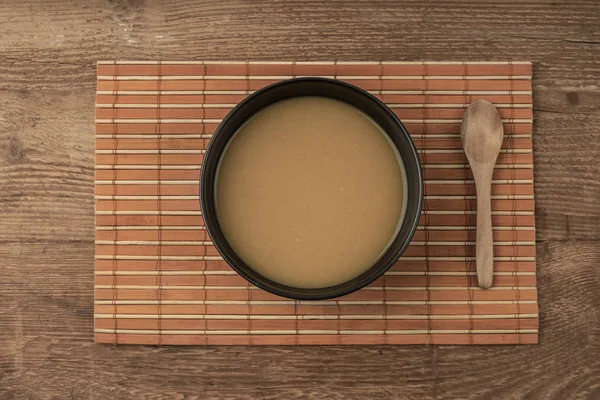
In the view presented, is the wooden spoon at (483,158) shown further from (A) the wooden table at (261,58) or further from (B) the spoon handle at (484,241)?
(A) the wooden table at (261,58)

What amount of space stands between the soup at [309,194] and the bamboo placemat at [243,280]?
4.1 inches

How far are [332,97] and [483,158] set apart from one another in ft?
0.98

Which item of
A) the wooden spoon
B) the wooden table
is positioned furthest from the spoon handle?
the wooden table

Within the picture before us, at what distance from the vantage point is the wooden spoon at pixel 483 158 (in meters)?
0.97

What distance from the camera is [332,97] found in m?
0.92

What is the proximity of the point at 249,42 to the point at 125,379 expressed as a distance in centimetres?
68

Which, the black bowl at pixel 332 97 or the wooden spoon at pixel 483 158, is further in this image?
the wooden spoon at pixel 483 158

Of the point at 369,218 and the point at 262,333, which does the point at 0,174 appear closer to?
the point at 262,333

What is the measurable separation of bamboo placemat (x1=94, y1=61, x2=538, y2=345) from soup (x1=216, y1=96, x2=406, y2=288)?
0.10m

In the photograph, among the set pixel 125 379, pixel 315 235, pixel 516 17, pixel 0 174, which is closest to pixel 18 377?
pixel 125 379

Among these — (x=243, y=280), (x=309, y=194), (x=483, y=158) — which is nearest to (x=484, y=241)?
(x=483, y=158)

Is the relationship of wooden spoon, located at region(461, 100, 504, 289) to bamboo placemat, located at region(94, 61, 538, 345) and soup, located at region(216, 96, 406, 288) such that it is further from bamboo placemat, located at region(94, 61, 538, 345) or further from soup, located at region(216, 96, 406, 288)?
soup, located at region(216, 96, 406, 288)

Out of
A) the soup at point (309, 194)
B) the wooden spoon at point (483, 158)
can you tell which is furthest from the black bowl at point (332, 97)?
the wooden spoon at point (483, 158)

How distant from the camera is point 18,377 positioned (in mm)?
1017
